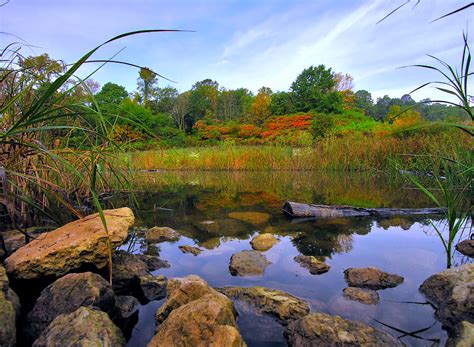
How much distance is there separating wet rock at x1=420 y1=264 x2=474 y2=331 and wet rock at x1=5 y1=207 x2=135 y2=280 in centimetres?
165

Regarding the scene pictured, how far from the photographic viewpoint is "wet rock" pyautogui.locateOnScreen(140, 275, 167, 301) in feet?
5.20

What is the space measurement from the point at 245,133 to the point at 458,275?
85.9 ft

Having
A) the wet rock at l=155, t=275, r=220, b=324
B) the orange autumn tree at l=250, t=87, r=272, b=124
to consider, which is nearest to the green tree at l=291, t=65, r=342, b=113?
the orange autumn tree at l=250, t=87, r=272, b=124

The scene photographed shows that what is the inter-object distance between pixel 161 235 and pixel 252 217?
116cm

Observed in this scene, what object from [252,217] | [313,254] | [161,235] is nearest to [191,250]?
[161,235]

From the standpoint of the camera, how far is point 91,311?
1073mm

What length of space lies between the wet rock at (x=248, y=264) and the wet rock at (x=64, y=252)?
2.39 feet

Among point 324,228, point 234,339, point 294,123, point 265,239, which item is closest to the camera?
point 234,339

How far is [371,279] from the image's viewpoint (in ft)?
5.54

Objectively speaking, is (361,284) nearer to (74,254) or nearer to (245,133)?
(74,254)

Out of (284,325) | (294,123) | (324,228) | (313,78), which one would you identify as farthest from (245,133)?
(284,325)

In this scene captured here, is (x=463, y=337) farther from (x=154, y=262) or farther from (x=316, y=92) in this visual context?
(x=316, y=92)

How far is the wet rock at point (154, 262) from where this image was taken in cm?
201

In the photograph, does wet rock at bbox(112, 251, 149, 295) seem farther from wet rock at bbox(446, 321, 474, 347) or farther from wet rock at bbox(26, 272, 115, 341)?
wet rock at bbox(446, 321, 474, 347)
